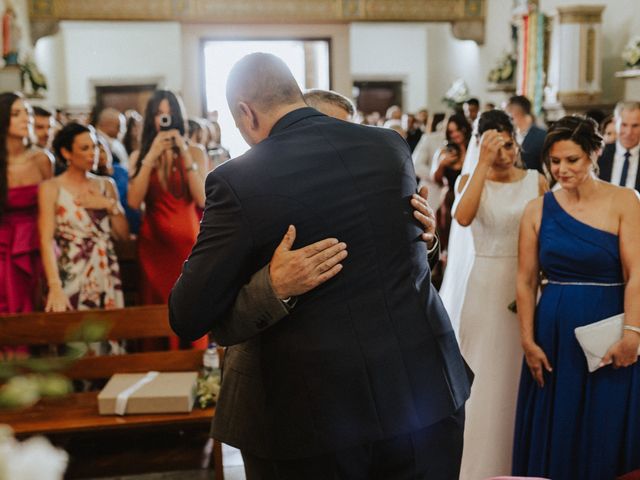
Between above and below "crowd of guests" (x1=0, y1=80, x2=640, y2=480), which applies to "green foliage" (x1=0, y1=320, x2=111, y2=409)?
above

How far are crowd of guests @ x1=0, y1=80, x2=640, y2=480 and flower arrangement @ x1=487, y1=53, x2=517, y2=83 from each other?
21.0ft

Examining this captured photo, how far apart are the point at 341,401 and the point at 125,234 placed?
2854 millimetres

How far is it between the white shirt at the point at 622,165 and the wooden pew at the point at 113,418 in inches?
122

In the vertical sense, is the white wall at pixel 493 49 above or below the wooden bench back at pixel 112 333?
above

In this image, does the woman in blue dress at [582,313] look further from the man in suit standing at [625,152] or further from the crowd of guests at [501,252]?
the man in suit standing at [625,152]

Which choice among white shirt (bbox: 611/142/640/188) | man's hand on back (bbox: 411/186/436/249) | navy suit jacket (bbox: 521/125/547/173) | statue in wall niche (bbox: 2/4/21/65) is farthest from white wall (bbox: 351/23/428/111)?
Answer: man's hand on back (bbox: 411/186/436/249)

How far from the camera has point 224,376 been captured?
71.6 inches

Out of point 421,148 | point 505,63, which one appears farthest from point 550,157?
point 505,63

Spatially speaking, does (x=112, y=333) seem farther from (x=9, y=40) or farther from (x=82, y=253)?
(x=9, y=40)

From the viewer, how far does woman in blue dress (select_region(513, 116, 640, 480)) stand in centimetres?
274

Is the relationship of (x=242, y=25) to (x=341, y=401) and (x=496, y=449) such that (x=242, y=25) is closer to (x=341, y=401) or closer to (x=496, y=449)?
(x=496, y=449)

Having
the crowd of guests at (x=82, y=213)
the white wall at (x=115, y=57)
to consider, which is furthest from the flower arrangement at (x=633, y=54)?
the white wall at (x=115, y=57)

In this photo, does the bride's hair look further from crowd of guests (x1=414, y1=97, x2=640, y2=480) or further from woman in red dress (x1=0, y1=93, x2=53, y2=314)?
woman in red dress (x1=0, y1=93, x2=53, y2=314)

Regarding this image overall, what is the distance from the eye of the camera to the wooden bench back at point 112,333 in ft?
11.0
